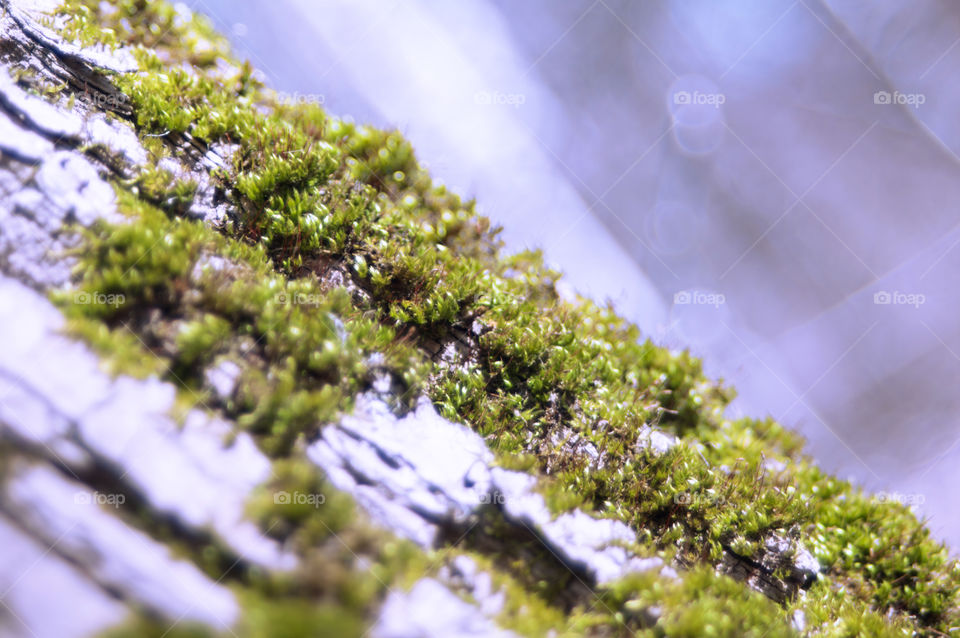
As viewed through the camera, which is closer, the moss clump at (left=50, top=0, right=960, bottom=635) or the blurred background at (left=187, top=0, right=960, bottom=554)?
the moss clump at (left=50, top=0, right=960, bottom=635)

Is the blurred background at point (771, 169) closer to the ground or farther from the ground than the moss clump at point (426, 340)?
farther from the ground

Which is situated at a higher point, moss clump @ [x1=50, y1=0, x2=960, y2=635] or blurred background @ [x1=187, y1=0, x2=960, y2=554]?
blurred background @ [x1=187, y1=0, x2=960, y2=554]

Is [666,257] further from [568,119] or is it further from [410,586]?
[410,586]

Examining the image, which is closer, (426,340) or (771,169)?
(426,340)

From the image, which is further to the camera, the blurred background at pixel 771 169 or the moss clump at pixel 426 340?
the blurred background at pixel 771 169
